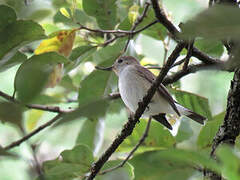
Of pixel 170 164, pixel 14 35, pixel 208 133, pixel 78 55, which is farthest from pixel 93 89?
pixel 170 164

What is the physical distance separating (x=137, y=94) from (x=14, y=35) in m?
1.57

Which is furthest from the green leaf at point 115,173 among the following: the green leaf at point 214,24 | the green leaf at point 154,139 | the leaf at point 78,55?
the green leaf at point 214,24

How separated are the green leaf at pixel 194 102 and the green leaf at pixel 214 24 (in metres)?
2.09

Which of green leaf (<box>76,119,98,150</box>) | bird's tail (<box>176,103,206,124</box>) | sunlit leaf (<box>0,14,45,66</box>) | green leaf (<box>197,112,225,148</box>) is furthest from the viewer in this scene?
green leaf (<box>76,119,98,150</box>)

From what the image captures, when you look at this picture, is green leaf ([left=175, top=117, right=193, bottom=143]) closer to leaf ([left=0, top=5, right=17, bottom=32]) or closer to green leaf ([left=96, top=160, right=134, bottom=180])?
green leaf ([left=96, top=160, right=134, bottom=180])

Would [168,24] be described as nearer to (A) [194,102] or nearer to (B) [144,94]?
(A) [194,102]

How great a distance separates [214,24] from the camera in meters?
0.72

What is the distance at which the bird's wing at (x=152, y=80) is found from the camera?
308cm

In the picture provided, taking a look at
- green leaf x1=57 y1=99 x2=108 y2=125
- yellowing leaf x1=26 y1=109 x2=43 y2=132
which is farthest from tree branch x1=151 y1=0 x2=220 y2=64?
yellowing leaf x1=26 y1=109 x2=43 y2=132

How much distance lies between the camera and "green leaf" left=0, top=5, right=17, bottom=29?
1.75 metres

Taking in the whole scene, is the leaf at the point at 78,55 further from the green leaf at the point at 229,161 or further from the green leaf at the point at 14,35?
the green leaf at the point at 229,161

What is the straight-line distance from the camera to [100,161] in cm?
206

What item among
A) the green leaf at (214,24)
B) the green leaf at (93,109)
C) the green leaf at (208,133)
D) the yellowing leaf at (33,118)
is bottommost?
the yellowing leaf at (33,118)

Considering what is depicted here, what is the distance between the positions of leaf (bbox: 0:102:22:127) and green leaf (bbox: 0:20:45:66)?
0.98m
